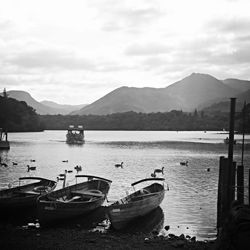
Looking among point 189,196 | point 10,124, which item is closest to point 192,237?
point 189,196

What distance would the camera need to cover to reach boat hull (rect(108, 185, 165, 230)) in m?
22.5

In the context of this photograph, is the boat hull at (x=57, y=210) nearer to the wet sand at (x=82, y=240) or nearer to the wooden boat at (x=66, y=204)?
the wooden boat at (x=66, y=204)

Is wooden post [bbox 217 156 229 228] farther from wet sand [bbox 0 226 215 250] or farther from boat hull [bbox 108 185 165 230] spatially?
boat hull [bbox 108 185 165 230]

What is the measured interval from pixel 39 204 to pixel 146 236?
7177 millimetres

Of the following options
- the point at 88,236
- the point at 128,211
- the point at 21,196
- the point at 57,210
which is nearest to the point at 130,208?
the point at 128,211

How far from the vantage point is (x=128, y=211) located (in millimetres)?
23391

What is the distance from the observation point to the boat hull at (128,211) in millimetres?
22516

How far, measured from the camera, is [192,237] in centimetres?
2170

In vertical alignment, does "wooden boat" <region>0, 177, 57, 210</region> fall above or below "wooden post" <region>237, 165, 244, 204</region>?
below

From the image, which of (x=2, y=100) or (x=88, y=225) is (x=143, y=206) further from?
(x=2, y=100)

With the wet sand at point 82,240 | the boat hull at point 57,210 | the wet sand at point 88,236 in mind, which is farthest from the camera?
the boat hull at point 57,210

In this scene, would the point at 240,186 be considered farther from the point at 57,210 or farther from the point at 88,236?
the point at 57,210

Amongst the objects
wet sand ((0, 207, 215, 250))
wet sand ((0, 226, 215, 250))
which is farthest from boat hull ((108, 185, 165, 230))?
wet sand ((0, 226, 215, 250))

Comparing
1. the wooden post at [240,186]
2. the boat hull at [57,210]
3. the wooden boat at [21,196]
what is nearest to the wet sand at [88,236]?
the boat hull at [57,210]
